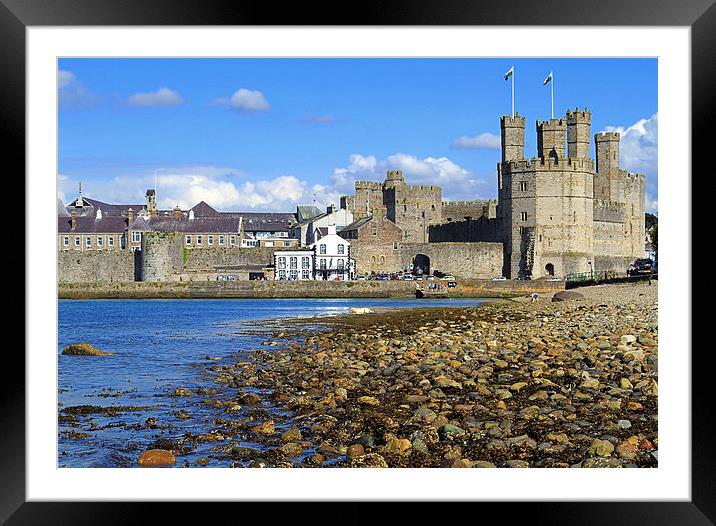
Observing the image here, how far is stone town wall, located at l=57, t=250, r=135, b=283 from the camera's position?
138ft

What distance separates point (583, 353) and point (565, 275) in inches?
1238

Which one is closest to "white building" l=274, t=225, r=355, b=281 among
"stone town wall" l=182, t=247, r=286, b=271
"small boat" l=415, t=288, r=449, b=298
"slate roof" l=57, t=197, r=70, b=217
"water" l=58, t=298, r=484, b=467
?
"stone town wall" l=182, t=247, r=286, b=271

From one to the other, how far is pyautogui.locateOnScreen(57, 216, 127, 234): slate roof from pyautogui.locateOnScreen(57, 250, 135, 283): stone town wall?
5.81ft

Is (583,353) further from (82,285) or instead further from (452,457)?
(82,285)

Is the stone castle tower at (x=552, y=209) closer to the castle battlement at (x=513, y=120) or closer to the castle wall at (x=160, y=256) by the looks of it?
the castle battlement at (x=513, y=120)

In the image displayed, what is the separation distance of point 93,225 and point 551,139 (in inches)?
904

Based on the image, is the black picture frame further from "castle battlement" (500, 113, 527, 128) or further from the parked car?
"castle battlement" (500, 113, 527, 128)

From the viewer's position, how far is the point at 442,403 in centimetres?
746

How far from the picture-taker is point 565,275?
133ft

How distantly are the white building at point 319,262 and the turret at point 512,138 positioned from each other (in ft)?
30.3

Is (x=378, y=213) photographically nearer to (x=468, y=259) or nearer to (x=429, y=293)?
(x=468, y=259)
